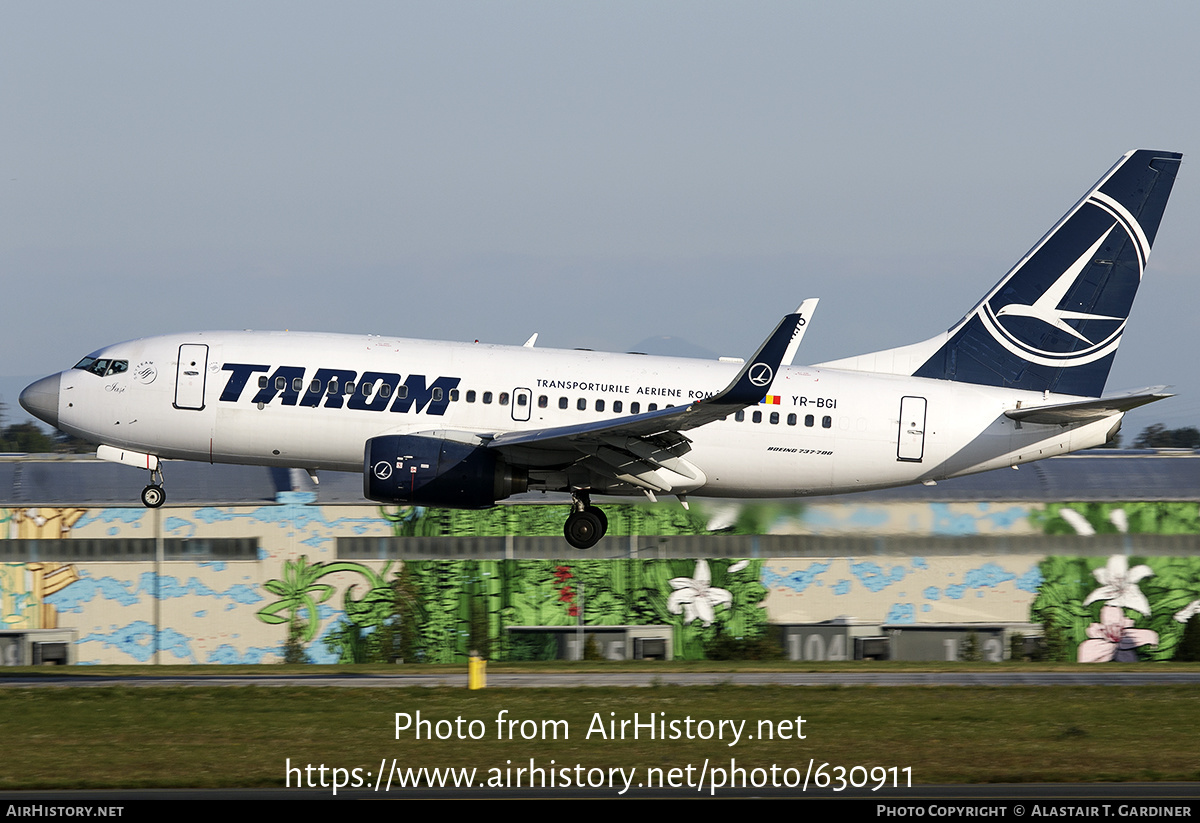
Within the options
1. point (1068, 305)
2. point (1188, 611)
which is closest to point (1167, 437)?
point (1188, 611)

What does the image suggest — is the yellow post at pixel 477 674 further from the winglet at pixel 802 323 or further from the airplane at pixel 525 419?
the winglet at pixel 802 323

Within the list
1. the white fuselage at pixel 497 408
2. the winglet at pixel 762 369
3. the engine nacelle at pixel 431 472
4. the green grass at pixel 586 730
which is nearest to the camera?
the green grass at pixel 586 730

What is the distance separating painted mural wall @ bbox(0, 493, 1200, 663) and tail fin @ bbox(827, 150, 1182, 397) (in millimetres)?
18459

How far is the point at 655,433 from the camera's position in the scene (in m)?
28.2

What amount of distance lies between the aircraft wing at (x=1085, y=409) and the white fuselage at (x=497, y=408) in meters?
0.37

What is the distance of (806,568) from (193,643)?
2360 cm

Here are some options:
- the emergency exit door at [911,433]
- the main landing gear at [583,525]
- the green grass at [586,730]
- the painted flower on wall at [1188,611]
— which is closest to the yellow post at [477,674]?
the green grass at [586,730]

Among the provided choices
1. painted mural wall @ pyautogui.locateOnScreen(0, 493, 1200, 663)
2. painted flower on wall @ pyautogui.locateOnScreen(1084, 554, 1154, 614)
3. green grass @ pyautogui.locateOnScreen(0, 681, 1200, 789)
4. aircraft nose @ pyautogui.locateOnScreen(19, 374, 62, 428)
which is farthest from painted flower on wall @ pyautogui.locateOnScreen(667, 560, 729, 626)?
aircraft nose @ pyautogui.locateOnScreen(19, 374, 62, 428)

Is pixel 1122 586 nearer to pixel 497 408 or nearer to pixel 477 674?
pixel 477 674

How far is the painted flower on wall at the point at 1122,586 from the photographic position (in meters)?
52.0
